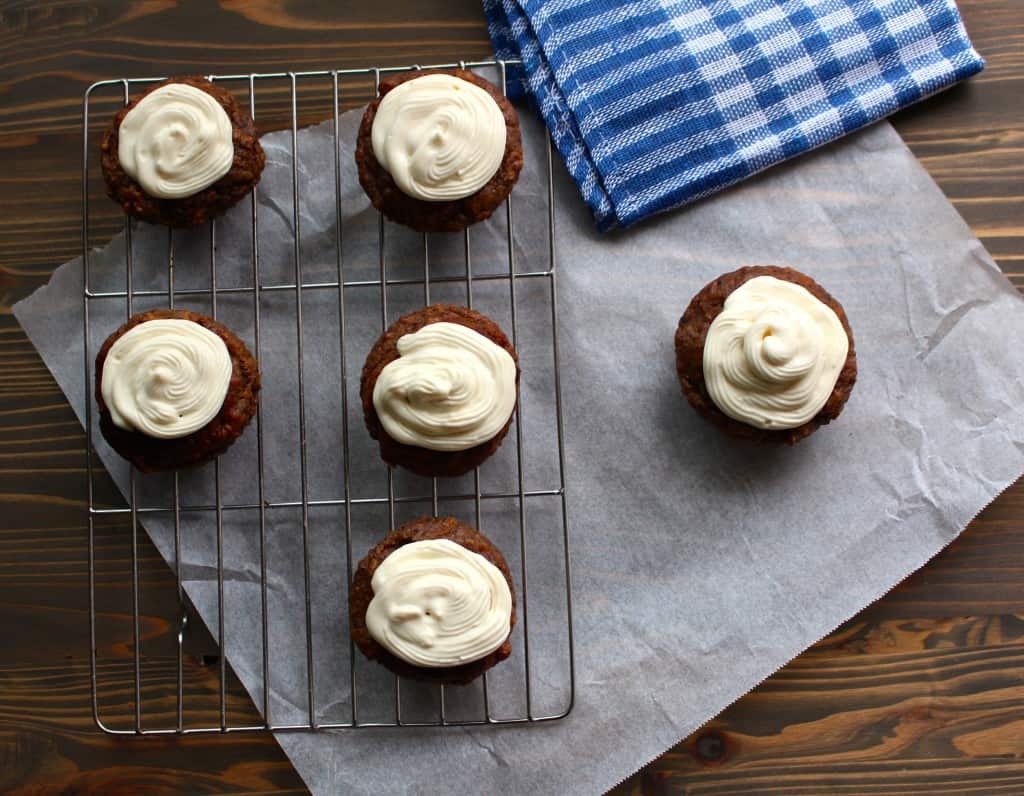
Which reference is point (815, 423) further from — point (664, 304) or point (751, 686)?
point (751, 686)

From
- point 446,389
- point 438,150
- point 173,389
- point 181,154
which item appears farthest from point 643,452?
point 181,154

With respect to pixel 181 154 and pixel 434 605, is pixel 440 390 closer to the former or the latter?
pixel 434 605

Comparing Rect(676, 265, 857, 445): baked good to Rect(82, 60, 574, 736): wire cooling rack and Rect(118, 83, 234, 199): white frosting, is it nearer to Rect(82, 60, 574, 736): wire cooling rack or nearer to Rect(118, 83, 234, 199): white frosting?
Rect(82, 60, 574, 736): wire cooling rack

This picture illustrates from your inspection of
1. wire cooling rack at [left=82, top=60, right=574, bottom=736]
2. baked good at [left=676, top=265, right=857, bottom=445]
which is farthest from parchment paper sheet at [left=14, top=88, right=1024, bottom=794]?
baked good at [left=676, top=265, right=857, bottom=445]

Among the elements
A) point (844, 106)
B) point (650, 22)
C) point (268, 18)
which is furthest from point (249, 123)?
point (844, 106)

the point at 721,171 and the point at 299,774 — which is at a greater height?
the point at 721,171
